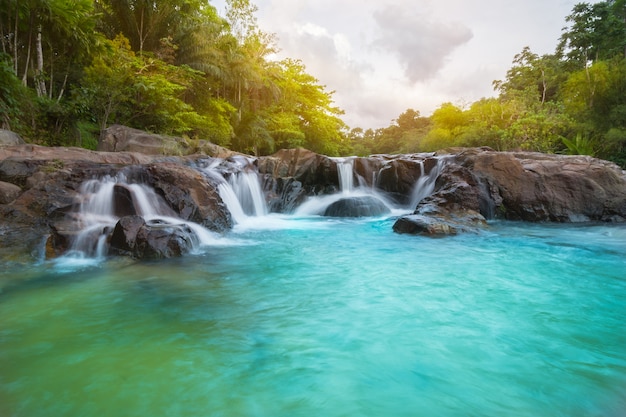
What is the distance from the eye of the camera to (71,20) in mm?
10758

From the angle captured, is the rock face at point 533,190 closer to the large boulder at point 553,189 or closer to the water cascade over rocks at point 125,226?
the large boulder at point 553,189

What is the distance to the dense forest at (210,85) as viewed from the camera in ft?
37.6

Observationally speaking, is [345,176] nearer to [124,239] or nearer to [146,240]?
[146,240]

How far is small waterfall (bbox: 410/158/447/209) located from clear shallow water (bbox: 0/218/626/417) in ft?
22.6

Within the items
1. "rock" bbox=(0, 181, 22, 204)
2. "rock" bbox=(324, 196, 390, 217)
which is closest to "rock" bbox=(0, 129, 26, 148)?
"rock" bbox=(0, 181, 22, 204)

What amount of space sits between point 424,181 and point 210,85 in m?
15.3

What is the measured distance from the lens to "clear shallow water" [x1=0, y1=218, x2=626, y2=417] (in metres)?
2.08

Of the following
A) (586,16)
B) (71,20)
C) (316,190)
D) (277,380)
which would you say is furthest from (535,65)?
(277,380)

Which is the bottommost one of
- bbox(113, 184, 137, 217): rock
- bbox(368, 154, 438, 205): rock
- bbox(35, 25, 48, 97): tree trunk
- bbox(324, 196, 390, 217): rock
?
bbox(324, 196, 390, 217): rock

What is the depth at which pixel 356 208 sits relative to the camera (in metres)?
11.3

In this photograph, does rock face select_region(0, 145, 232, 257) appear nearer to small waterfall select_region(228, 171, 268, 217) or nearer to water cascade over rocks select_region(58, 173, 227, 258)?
water cascade over rocks select_region(58, 173, 227, 258)

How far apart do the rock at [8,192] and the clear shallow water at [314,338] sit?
2.06m

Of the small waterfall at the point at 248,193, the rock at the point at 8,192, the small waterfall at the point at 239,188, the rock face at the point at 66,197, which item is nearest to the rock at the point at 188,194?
the rock face at the point at 66,197

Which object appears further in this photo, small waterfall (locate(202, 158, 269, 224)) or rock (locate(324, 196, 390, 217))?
rock (locate(324, 196, 390, 217))
